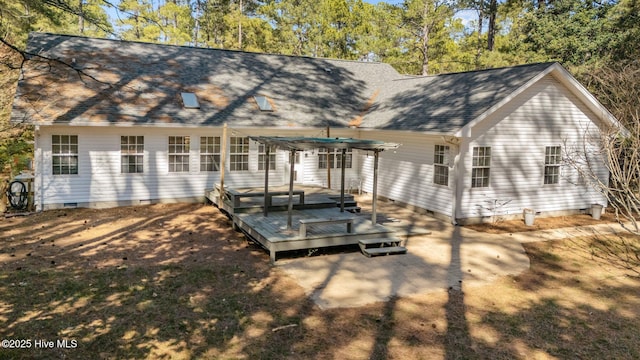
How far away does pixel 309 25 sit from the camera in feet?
126

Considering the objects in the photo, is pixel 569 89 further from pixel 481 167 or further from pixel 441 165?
pixel 441 165

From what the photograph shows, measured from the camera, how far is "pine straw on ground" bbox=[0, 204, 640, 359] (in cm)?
612

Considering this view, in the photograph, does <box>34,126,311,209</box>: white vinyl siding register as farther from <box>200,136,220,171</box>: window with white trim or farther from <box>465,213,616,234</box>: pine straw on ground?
<box>465,213,616,234</box>: pine straw on ground

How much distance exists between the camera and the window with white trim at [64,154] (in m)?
14.5

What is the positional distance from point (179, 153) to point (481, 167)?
34.4 feet

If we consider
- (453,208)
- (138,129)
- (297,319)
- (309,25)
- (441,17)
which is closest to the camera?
(297,319)

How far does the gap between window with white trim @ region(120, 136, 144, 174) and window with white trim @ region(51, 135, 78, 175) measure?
1425 millimetres

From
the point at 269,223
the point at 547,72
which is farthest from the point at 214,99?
the point at 547,72

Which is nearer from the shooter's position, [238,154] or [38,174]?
[38,174]

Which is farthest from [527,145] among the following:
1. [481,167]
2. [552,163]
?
[481,167]

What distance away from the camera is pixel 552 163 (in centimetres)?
1571

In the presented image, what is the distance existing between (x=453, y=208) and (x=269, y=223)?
607 centimetres

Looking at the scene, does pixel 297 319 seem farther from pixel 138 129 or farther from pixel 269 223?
pixel 138 129

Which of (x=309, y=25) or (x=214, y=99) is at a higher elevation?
(x=309, y=25)
